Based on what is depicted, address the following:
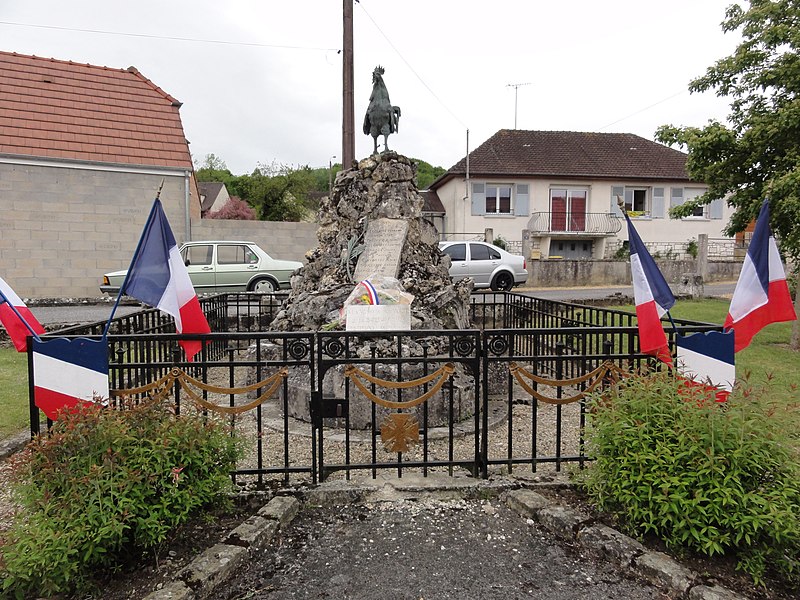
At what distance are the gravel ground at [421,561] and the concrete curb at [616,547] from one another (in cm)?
6

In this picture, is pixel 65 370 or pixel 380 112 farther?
pixel 380 112

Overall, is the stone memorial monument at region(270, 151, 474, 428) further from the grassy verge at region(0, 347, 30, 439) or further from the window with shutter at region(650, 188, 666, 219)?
the window with shutter at region(650, 188, 666, 219)

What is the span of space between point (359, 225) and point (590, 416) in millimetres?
5043

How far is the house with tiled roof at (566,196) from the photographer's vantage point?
27.2 meters

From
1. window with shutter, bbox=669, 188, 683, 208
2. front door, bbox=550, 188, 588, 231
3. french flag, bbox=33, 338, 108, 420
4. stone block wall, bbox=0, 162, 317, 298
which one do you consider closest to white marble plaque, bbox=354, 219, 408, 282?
french flag, bbox=33, 338, 108, 420

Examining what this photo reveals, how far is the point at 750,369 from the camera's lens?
577cm

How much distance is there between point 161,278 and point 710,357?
12.1 feet

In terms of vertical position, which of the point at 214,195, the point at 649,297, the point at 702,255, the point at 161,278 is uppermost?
the point at 214,195

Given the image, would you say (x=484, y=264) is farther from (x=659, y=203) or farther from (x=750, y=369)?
(x=659, y=203)

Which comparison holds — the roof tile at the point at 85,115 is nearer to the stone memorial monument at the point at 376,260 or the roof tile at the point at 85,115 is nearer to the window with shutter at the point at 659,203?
the stone memorial monument at the point at 376,260

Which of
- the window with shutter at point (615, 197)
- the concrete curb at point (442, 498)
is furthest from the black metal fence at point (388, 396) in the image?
the window with shutter at point (615, 197)

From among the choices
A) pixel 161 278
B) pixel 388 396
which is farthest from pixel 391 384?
pixel 161 278

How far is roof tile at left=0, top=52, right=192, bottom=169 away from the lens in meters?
15.1

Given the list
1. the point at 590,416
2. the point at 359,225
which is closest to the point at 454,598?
the point at 590,416
